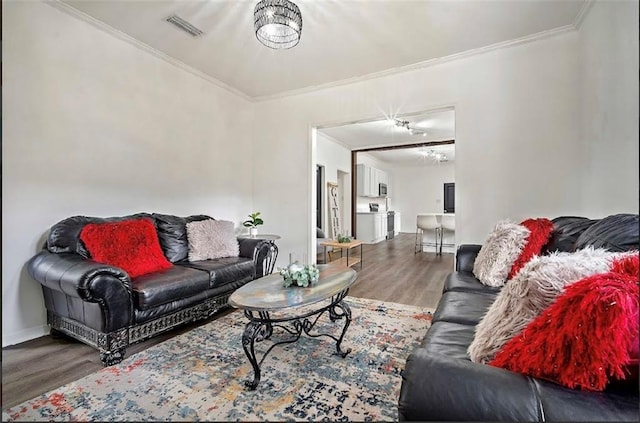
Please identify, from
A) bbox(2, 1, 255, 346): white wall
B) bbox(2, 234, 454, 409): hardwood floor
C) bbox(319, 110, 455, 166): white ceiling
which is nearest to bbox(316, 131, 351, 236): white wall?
bbox(319, 110, 455, 166): white ceiling

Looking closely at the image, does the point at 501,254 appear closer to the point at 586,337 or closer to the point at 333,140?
the point at 586,337

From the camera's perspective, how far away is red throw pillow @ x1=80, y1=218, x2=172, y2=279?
238 centimetres

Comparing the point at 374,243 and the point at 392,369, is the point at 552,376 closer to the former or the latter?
the point at 392,369

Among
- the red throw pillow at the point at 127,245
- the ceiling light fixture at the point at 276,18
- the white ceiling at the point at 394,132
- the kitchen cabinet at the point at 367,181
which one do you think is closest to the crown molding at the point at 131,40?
the ceiling light fixture at the point at 276,18

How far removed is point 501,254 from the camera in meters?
2.18

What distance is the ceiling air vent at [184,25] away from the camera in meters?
2.76

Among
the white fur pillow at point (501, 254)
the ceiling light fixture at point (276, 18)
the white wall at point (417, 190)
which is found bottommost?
the white fur pillow at point (501, 254)

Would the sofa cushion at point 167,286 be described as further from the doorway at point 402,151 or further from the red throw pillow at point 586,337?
the doorway at point 402,151

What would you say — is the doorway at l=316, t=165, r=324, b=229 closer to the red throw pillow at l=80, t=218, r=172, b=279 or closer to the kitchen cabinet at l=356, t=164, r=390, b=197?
the kitchen cabinet at l=356, t=164, r=390, b=197

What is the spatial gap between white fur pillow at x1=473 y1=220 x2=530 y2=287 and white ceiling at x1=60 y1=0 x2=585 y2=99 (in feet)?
6.38

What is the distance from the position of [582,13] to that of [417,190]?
8475 mm

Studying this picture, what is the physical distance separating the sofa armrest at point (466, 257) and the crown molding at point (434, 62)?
2202 millimetres

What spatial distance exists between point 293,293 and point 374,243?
630 cm

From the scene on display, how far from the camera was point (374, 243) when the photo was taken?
8016 mm
